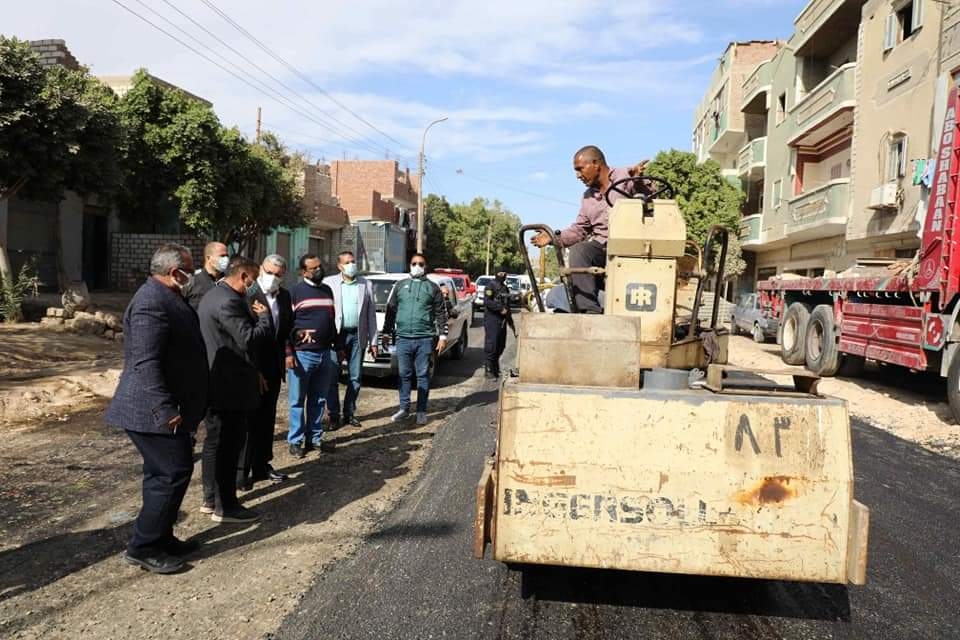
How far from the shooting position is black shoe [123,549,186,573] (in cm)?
370

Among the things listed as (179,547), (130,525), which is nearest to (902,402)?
(179,547)

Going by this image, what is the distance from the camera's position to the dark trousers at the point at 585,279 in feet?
14.9

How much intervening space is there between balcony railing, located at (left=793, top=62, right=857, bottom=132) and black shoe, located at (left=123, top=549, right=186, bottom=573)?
20293 millimetres

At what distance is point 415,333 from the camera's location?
775 centimetres

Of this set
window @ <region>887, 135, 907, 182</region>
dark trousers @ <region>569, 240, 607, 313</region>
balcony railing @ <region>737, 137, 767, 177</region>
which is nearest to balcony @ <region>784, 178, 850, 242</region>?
window @ <region>887, 135, 907, 182</region>

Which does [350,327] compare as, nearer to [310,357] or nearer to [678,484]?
[310,357]

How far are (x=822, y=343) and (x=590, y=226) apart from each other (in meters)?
9.81

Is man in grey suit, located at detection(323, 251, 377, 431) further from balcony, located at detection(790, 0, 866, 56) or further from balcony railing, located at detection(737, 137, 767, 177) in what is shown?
balcony railing, located at detection(737, 137, 767, 177)

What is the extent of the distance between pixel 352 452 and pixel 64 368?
558cm

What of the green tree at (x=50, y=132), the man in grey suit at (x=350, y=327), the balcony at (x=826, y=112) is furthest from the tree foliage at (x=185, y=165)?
the balcony at (x=826, y=112)

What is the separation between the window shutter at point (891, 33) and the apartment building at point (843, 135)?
25 millimetres

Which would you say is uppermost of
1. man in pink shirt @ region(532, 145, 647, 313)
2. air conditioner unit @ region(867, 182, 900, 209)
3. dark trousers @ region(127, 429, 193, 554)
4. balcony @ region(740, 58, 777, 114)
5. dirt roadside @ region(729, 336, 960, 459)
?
balcony @ region(740, 58, 777, 114)

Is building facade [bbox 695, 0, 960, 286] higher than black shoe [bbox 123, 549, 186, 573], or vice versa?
building facade [bbox 695, 0, 960, 286]

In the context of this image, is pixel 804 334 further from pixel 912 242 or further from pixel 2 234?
pixel 2 234
